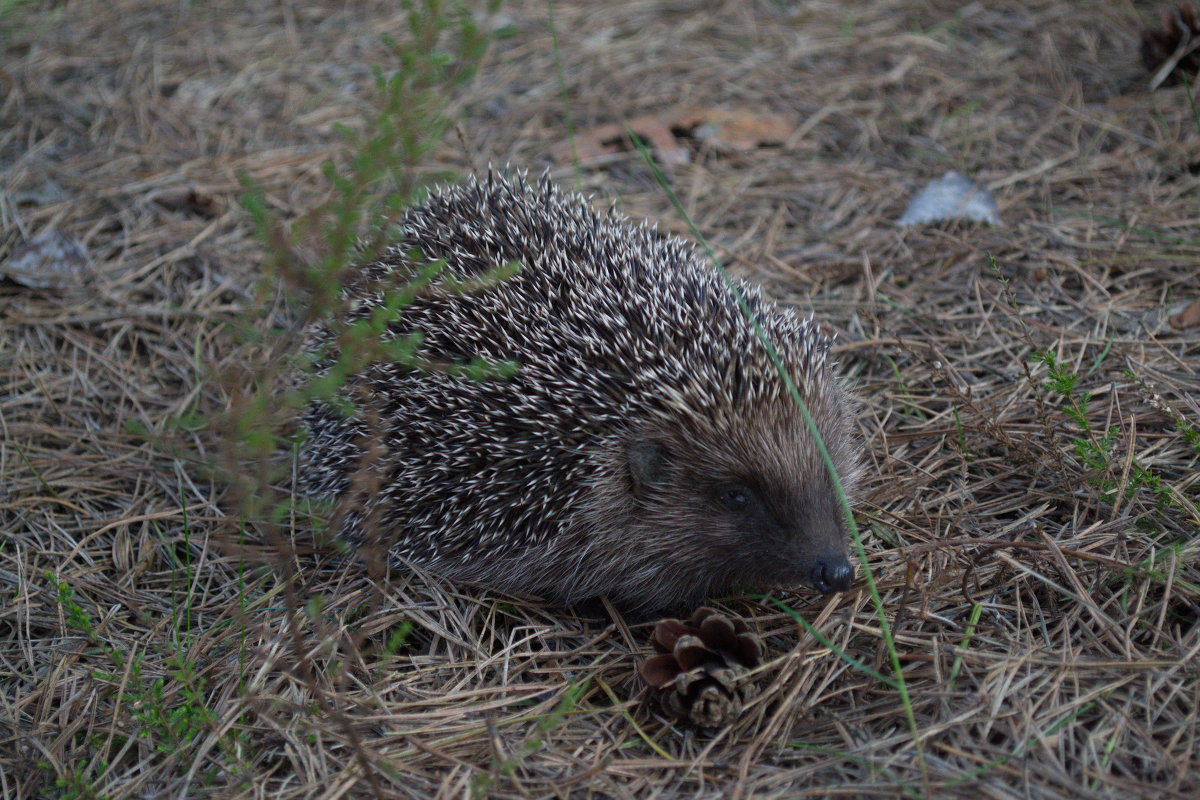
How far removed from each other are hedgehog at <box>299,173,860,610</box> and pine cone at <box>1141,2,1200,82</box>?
4.28 meters

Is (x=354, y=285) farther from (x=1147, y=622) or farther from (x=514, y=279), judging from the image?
(x=1147, y=622)

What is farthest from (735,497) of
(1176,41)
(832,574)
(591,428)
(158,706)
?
(1176,41)

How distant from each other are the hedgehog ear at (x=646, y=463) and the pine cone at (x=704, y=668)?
673mm

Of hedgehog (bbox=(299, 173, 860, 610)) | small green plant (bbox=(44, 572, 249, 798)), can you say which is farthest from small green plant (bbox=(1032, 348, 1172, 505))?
small green plant (bbox=(44, 572, 249, 798))

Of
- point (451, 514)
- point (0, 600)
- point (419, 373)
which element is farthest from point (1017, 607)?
point (0, 600)

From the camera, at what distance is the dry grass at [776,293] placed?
3.23m

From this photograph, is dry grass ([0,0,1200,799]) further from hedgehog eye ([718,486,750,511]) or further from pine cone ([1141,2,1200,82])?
hedgehog eye ([718,486,750,511])

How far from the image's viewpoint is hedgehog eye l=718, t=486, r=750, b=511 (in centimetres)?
405

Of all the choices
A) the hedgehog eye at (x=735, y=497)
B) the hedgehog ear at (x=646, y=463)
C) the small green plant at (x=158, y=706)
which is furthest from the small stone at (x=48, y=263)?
the hedgehog eye at (x=735, y=497)

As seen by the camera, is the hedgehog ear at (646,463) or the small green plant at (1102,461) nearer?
the small green plant at (1102,461)

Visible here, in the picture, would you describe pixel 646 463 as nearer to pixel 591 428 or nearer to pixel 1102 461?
pixel 591 428

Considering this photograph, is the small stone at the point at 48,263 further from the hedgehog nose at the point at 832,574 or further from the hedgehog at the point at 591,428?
the hedgehog nose at the point at 832,574

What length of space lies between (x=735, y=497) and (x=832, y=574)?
1.92 feet

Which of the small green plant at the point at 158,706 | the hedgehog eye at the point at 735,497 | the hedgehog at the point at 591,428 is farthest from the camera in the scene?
the hedgehog eye at the point at 735,497
